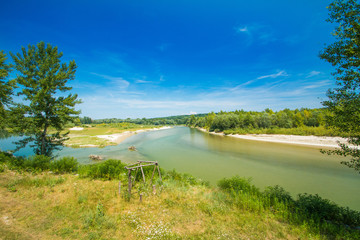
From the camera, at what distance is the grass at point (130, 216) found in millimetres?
5090

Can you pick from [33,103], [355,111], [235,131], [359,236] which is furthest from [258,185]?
[235,131]

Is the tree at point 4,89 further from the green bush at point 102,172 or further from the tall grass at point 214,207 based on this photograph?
the green bush at point 102,172

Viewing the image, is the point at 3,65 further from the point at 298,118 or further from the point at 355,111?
the point at 298,118

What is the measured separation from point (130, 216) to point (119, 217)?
486mm

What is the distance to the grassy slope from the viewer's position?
5.05 m

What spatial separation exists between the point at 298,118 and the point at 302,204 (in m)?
62.0

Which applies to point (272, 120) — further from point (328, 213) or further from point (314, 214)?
point (314, 214)

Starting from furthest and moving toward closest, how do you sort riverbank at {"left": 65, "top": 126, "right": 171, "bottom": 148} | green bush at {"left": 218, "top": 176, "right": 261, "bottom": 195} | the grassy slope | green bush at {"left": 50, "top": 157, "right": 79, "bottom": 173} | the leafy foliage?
riverbank at {"left": 65, "top": 126, "right": 171, "bottom": 148} < green bush at {"left": 50, "top": 157, "right": 79, "bottom": 173} < green bush at {"left": 218, "top": 176, "right": 261, "bottom": 195} < the leafy foliage < the grassy slope

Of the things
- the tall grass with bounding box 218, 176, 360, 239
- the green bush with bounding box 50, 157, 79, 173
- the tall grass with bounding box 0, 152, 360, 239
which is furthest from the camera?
the green bush with bounding box 50, 157, 79, 173

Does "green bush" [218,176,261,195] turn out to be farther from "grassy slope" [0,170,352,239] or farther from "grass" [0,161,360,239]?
"grassy slope" [0,170,352,239]

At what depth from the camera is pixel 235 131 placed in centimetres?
6056

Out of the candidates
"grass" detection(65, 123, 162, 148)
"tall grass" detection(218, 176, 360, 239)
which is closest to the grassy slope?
"tall grass" detection(218, 176, 360, 239)

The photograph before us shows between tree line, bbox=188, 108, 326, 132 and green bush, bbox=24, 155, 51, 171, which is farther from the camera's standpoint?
tree line, bbox=188, 108, 326, 132

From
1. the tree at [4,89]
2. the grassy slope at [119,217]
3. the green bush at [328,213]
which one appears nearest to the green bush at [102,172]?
the grassy slope at [119,217]
